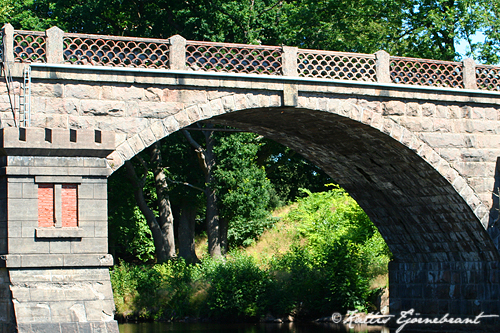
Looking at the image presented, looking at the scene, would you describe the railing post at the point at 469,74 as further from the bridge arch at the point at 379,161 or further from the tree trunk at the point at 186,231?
the tree trunk at the point at 186,231

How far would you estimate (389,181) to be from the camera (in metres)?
16.6

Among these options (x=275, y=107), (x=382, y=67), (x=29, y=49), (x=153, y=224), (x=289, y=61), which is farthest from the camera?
(x=153, y=224)

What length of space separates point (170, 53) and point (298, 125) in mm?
3787

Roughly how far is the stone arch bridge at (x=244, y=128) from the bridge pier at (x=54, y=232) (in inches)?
0.7

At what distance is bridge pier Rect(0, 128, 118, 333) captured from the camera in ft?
35.5

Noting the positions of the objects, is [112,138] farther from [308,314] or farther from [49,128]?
[308,314]

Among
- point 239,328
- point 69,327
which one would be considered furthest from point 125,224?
point 69,327

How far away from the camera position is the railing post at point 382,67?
14195mm

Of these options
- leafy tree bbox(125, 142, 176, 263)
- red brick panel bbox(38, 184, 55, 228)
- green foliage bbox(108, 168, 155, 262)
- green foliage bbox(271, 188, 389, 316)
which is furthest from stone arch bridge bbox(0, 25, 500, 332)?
green foliage bbox(108, 168, 155, 262)

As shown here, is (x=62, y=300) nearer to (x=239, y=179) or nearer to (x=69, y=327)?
(x=69, y=327)

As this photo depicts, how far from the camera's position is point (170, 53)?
12.7m

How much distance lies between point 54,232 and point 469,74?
9062 millimetres

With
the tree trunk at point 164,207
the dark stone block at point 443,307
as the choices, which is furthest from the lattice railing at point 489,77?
the tree trunk at point 164,207

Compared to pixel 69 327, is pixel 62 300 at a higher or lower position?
higher
